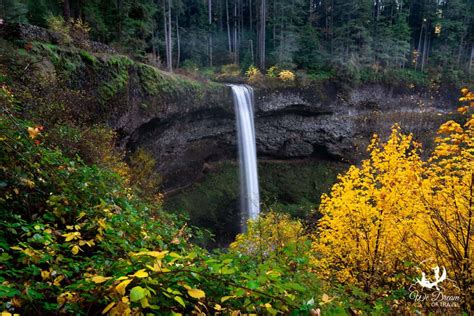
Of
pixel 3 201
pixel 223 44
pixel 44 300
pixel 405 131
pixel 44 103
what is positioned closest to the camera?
pixel 44 300

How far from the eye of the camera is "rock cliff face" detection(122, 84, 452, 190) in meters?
22.2

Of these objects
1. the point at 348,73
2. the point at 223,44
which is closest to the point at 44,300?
the point at 348,73

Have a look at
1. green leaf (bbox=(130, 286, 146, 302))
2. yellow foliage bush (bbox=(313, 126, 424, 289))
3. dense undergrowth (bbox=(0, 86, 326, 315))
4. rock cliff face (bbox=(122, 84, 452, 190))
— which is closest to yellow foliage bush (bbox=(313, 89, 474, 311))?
yellow foliage bush (bbox=(313, 126, 424, 289))

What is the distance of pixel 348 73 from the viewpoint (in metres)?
28.0

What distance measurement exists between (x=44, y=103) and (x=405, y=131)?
31906 millimetres

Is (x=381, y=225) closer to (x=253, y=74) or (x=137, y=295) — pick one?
(x=137, y=295)

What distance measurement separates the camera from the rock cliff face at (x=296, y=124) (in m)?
22.2

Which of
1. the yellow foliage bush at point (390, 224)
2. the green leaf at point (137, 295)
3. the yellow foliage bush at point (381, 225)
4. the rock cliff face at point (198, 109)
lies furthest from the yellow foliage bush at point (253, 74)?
the green leaf at point (137, 295)

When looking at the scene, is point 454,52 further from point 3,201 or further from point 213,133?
point 3,201

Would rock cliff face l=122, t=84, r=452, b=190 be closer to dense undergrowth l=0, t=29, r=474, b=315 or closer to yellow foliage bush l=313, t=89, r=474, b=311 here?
dense undergrowth l=0, t=29, r=474, b=315

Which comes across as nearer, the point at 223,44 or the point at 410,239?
the point at 410,239

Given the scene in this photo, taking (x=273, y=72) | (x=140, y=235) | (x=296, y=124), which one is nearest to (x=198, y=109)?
(x=273, y=72)

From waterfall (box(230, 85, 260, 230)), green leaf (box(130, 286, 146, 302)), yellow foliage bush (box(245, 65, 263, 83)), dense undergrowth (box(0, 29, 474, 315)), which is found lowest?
waterfall (box(230, 85, 260, 230))

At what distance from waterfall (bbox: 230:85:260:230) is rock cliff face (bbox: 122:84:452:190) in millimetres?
812
